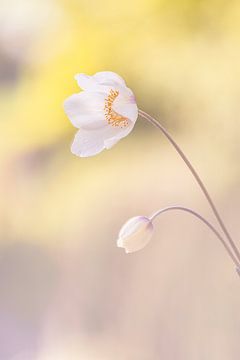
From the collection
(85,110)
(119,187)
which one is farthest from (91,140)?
(119,187)

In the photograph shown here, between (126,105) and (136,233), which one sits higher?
(126,105)

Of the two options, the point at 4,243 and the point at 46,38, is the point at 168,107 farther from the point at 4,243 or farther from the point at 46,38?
the point at 4,243

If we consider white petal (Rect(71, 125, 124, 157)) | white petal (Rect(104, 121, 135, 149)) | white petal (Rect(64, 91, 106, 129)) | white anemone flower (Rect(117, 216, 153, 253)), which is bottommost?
white anemone flower (Rect(117, 216, 153, 253))

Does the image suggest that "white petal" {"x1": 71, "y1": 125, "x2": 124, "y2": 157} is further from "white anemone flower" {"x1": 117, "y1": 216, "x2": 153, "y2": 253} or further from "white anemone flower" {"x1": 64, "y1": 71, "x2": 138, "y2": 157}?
"white anemone flower" {"x1": 117, "y1": 216, "x2": 153, "y2": 253}

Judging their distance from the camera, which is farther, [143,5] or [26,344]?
[143,5]

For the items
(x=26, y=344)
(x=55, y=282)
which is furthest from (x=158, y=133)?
(x=26, y=344)

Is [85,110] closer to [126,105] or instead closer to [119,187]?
[126,105]

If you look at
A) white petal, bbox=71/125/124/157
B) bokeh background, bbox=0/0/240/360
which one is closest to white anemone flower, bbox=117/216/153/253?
white petal, bbox=71/125/124/157
